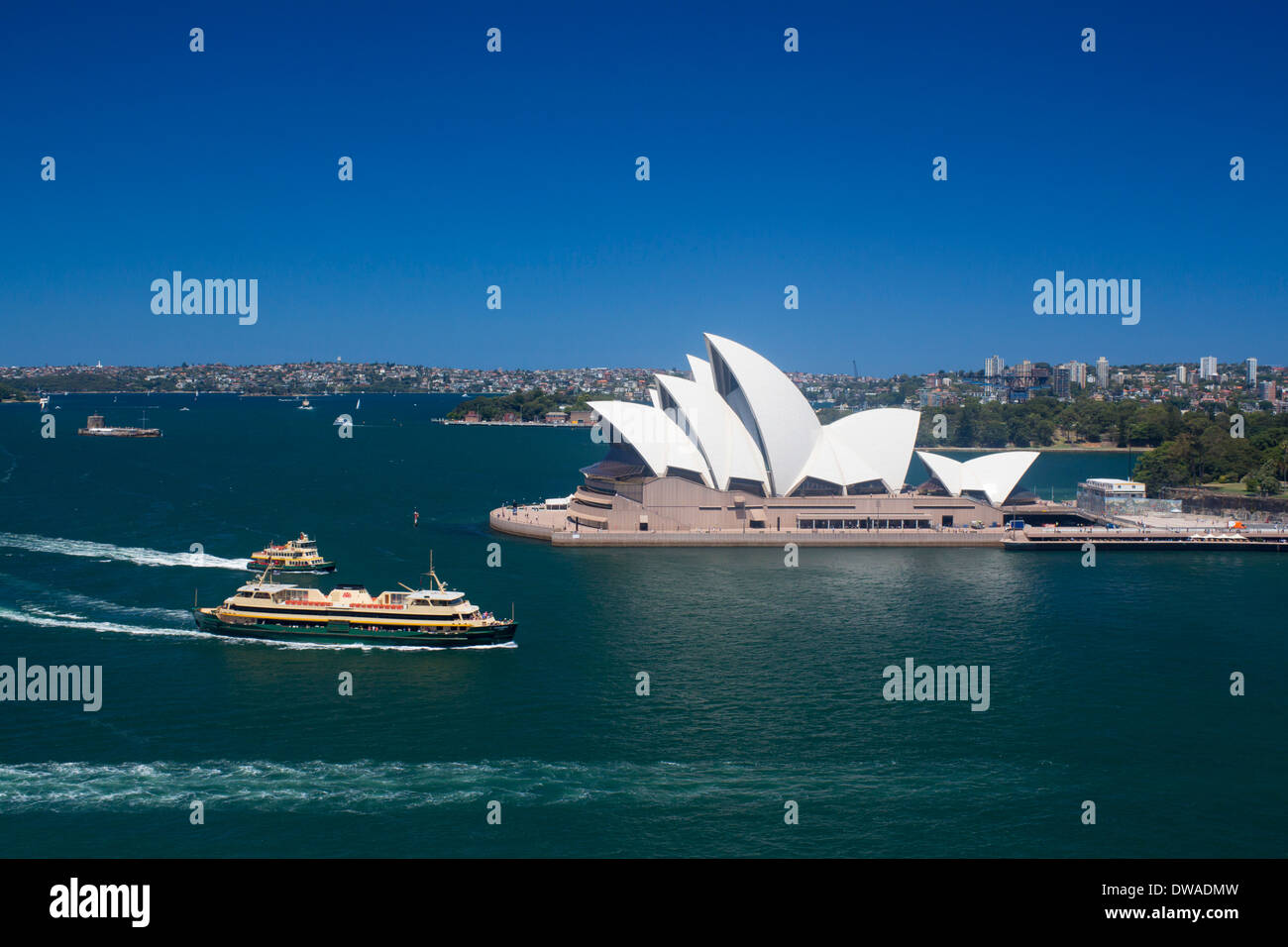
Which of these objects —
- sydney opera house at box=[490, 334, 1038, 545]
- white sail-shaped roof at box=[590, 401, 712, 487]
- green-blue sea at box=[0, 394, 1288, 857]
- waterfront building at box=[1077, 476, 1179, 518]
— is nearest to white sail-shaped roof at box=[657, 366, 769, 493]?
sydney opera house at box=[490, 334, 1038, 545]

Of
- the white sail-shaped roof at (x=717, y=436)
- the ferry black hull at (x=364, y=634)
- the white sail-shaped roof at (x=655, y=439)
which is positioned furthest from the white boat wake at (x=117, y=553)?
the white sail-shaped roof at (x=717, y=436)

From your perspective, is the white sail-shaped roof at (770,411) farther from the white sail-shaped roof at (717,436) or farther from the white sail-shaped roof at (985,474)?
the white sail-shaped roof at (985,474)

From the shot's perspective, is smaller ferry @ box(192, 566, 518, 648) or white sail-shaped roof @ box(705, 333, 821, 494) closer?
smaller ferry @ box(192, 566, 518, 648)

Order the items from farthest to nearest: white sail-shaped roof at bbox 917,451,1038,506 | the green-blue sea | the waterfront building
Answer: the waterfront building < white sail-shaped roof at bbox 917,451,1038,506 < the green-blue sea

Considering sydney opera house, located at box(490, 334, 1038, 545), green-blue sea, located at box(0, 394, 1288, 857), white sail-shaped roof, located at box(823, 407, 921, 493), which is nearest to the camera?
green-blue sea, located at box(0, 394, 1288, 857)

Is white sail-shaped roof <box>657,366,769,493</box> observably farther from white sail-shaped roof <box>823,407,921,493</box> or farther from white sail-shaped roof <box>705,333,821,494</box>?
white sail-shaped roof <box>823,407,921,493</box>

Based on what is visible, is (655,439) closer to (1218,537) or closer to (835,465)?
(835,465)
